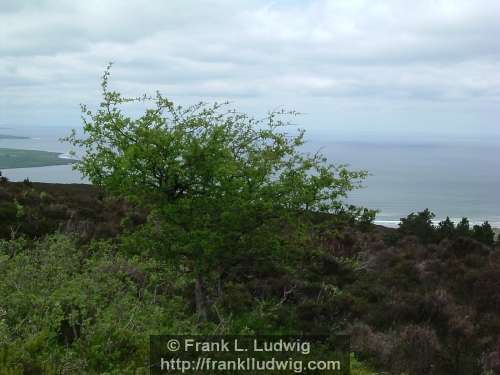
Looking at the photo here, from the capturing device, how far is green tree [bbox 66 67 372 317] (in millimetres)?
8422

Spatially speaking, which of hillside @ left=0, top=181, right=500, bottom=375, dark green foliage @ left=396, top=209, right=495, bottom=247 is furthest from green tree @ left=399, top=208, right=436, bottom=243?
hillside @ left=0, top=181, right=500, bottom=375

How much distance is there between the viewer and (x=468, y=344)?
9320mm

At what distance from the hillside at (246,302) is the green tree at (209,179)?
1.49ft

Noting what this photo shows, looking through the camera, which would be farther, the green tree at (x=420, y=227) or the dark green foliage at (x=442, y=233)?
the green tree at (x=420, y=227)

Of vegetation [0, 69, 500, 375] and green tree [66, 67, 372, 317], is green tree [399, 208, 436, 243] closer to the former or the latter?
vegetation [0, 69, 500, 375]

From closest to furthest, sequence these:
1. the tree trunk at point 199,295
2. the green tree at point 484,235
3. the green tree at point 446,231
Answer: the tree trunk at point 199,295
the green tree at point 484,235
the green tree at point 446,231

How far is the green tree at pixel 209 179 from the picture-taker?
8422 millimetres

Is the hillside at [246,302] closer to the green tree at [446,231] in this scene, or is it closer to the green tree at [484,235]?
the green tree at [446,231]

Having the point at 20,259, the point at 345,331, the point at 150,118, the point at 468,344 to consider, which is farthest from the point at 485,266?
the point at 20,259

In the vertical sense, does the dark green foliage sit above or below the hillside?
above

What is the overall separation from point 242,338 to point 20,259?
452 cm

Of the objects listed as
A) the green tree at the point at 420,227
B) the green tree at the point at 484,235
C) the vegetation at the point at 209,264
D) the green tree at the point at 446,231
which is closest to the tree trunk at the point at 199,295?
the vegetation at the point at 209,264

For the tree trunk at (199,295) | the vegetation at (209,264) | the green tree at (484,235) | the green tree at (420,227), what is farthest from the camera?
the green tree at (420,227)

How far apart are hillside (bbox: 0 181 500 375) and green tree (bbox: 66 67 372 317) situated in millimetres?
454
